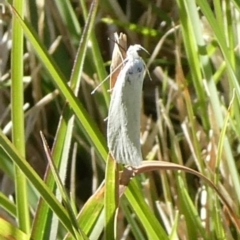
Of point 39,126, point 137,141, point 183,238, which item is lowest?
point 183,238

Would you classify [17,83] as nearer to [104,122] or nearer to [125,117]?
[125,117]

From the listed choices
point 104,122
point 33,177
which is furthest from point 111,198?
point 104,122

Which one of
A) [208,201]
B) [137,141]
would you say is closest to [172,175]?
[208,201]

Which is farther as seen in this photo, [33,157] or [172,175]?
[33,157]

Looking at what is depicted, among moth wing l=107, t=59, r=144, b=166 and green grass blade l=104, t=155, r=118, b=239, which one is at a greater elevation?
moth wing l=107, t=59, r=144, b=166

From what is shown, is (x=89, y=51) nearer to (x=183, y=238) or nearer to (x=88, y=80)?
(x=88, y=80)
